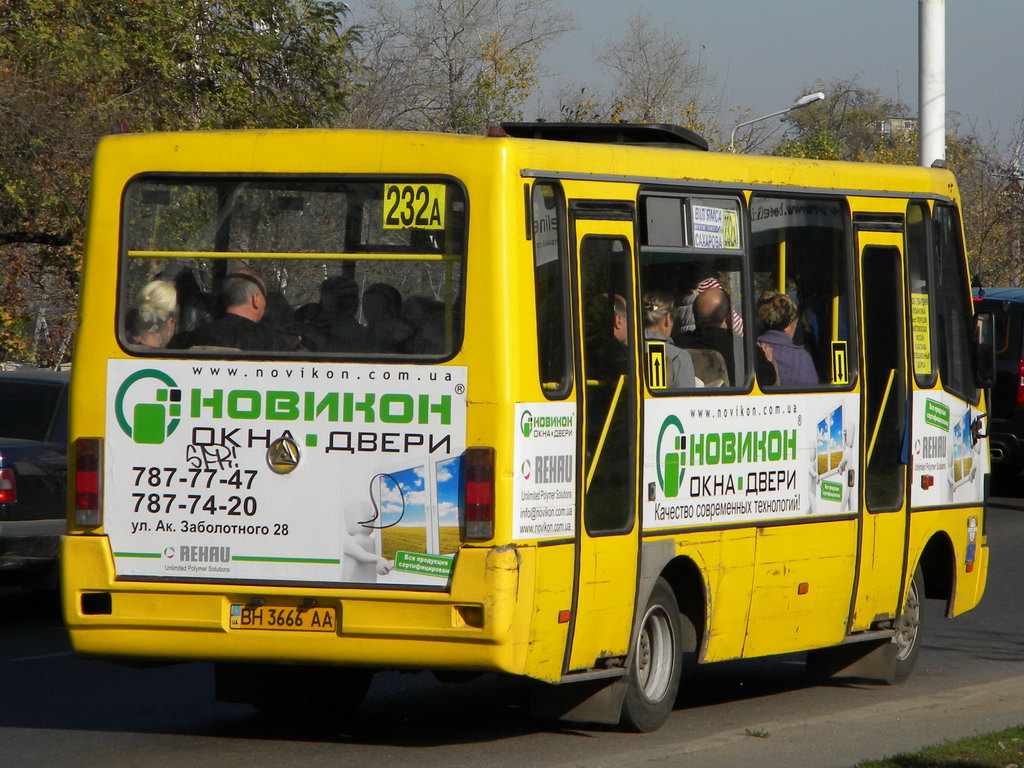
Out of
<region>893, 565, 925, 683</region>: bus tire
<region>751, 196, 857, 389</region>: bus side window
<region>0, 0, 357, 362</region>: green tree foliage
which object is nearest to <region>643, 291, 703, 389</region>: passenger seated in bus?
<region>751, 196, 857, 389</region>: bus side window

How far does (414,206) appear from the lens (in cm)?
732

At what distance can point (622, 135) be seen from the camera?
873cm

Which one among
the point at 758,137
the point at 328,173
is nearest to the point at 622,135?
the point at 328,173

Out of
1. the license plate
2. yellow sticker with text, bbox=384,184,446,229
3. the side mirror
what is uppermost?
yellow sticker with text, bbox=384,184,446,229

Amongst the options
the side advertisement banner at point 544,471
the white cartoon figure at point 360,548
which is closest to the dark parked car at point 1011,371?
the side advertisement banner at point 544,471

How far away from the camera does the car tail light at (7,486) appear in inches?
457

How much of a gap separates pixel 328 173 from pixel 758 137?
42777mm

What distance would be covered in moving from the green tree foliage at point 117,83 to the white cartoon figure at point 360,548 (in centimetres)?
1160

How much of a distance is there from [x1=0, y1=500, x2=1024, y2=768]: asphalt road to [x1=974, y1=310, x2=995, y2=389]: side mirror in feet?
5.56

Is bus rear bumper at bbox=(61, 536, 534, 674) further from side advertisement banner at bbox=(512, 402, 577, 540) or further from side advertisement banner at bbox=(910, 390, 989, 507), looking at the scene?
side advertisement banner at bbox=(910, 390, 989, 507)

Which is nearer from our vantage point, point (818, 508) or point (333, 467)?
point (333, 467)

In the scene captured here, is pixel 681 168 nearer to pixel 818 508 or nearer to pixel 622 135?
pixel 622 135

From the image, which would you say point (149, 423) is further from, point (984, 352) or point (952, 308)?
point (984, 352)

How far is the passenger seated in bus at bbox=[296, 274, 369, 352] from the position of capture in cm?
740
